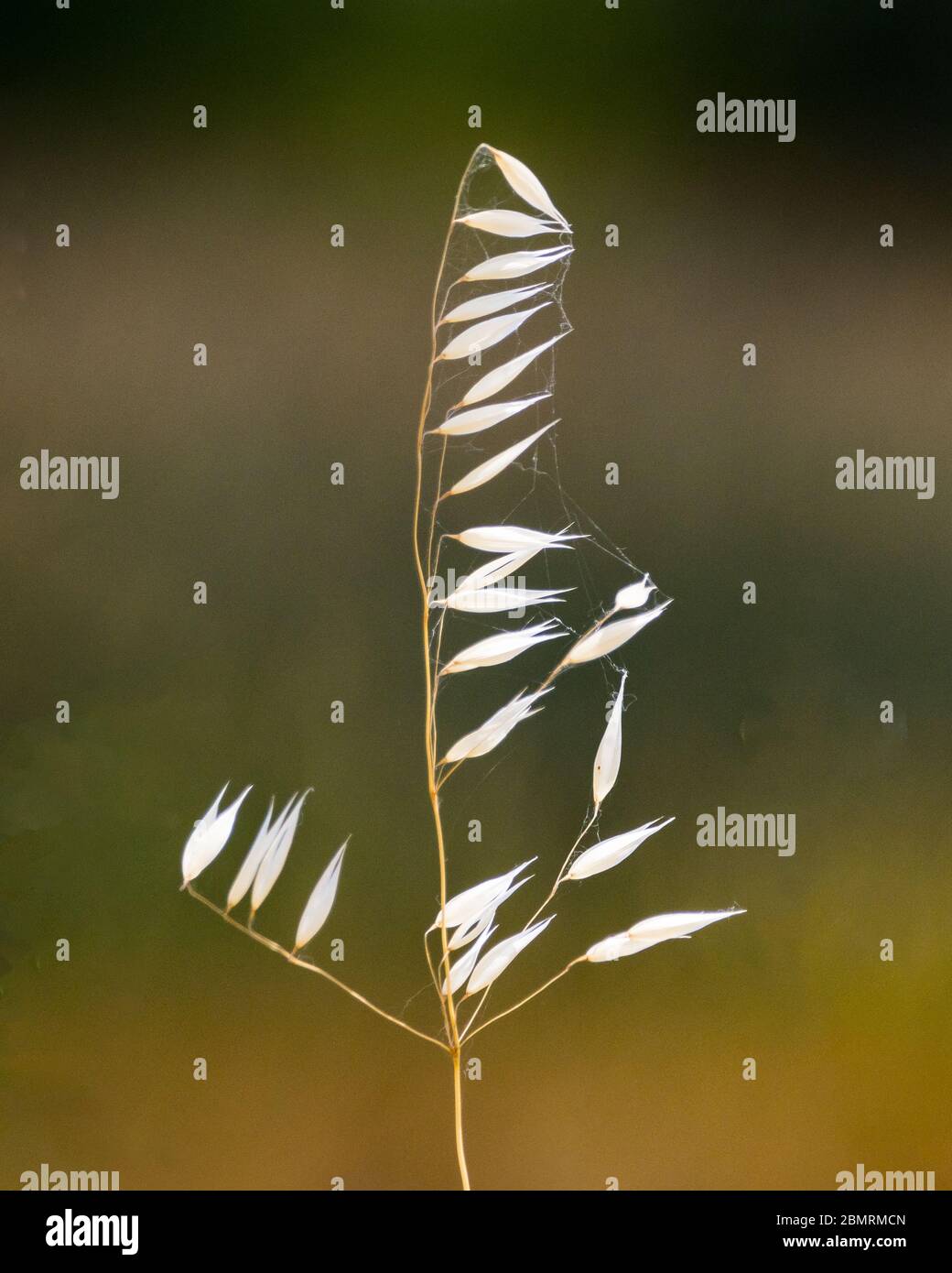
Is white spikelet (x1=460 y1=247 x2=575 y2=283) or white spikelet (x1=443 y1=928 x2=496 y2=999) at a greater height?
white spikelet (x1=460 y1=247 x2=575 y2=283)

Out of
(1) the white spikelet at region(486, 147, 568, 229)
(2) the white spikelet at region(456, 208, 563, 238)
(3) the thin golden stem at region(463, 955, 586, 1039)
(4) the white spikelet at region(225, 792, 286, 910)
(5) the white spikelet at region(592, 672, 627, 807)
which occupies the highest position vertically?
(1) the white spikelet at region(486, 147, 568, 229)

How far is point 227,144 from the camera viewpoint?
77 centimetres

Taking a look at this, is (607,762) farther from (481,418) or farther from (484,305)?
(484,305)

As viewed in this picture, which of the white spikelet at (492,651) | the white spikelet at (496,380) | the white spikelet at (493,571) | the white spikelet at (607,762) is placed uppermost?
the white spikelet at (496,380)

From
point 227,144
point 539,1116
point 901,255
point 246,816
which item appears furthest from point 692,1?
point 539,1116

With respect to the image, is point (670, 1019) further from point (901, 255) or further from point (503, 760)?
point (901, 255)

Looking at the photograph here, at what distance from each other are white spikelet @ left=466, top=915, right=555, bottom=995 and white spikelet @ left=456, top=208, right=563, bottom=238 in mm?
708

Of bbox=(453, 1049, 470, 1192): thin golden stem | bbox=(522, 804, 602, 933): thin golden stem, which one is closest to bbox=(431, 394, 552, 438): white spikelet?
bbox=(522, 804, 602, 933): thin golden stem

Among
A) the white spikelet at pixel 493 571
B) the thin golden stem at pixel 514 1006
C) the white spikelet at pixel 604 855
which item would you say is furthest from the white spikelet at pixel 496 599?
the thin golden stem at pixel 514 1006

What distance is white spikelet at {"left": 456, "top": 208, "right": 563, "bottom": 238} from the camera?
0.75 meters

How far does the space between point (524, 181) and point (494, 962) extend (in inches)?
30.9

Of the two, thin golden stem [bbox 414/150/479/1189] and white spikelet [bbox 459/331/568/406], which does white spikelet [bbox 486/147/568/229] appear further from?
white spikelet [bbox 459/331/568/406]

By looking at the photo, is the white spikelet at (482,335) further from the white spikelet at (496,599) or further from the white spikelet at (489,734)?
the white spikelet at (489,734)

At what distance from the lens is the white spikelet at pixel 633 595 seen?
78cm
